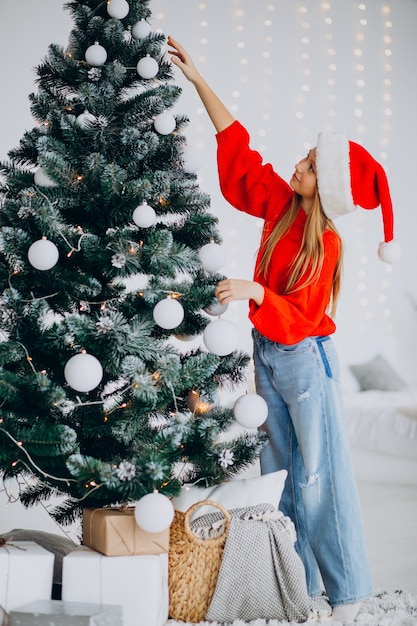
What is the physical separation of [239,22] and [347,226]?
137cm

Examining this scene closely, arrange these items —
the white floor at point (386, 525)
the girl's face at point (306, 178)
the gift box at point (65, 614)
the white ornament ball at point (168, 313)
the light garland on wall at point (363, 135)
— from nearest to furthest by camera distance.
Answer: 1. the gift box at point (65, 614)
2. the white ornament ball at point (168, 313)
3. the girl's face at point (306, 178)
4. the white floor at point (386, 525)
5. the light garland on wall at point (363, 135)

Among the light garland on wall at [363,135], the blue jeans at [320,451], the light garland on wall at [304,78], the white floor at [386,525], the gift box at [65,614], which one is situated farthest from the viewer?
the light garland on wall at [363,135]

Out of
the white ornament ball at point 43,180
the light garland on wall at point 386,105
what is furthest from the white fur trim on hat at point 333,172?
the light garland on wall at point 386,105

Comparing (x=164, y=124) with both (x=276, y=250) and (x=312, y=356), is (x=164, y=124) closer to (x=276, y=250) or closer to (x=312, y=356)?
(x=276, y=250)

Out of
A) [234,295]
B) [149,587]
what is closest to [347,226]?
[234,295]

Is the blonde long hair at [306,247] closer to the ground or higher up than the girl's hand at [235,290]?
higher up

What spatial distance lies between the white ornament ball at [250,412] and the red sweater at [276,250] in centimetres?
17

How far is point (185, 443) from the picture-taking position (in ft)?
4.84

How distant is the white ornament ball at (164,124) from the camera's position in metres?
1.57

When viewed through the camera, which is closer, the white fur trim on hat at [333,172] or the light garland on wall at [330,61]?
the white fur trim on hat at [333,172]

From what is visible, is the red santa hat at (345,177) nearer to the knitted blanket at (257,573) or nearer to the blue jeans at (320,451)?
the blue jeans at (320,451)

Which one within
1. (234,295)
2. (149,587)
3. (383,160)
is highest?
(383,160)

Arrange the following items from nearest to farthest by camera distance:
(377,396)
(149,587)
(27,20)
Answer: (149,587)
(27,20)
(377,396)

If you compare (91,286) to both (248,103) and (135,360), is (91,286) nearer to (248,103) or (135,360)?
(135,360)
